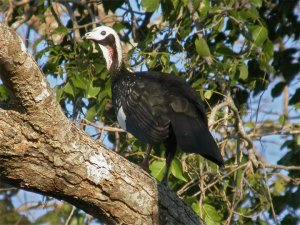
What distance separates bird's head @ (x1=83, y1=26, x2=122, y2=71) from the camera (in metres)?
5.65

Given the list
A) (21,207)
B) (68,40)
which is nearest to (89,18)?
(68,40)

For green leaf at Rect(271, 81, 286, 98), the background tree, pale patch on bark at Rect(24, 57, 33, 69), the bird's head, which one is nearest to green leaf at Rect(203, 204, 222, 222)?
the background tree

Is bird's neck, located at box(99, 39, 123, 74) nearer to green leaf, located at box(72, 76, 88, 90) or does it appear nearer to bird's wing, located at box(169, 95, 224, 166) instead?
green leaf, located at box(72, 76, 88, 90)

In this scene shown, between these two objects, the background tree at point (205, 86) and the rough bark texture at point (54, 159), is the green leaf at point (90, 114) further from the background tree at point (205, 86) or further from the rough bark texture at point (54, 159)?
the rough bark texture at point (54, 159)

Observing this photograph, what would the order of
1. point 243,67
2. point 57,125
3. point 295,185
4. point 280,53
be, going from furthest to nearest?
point 280,53, point 295,185, point 243,67, point 57,125

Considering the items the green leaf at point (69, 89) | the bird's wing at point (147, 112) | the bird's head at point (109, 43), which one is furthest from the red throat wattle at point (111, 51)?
the green leaf at point (69, 89)

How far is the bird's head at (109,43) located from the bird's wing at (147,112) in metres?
0.64

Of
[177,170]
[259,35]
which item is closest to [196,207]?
[177,170]

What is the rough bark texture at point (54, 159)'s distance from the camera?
317 centimetres

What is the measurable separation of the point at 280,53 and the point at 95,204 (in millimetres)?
3297

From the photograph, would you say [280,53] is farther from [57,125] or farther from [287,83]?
[57,125]

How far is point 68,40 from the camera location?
5684mm

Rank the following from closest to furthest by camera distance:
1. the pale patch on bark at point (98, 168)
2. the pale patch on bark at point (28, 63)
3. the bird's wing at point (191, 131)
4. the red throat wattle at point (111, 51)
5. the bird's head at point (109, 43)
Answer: the pale patch on bark at point (28, 63)
the pale patch on bark at point (98, 168)
the bird's wing at point (191, 131)
the bird's head at point (109, 43)
the red throat wattle at point (111, 51)

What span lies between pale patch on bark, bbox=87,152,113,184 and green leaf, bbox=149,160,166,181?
47.5 inches
